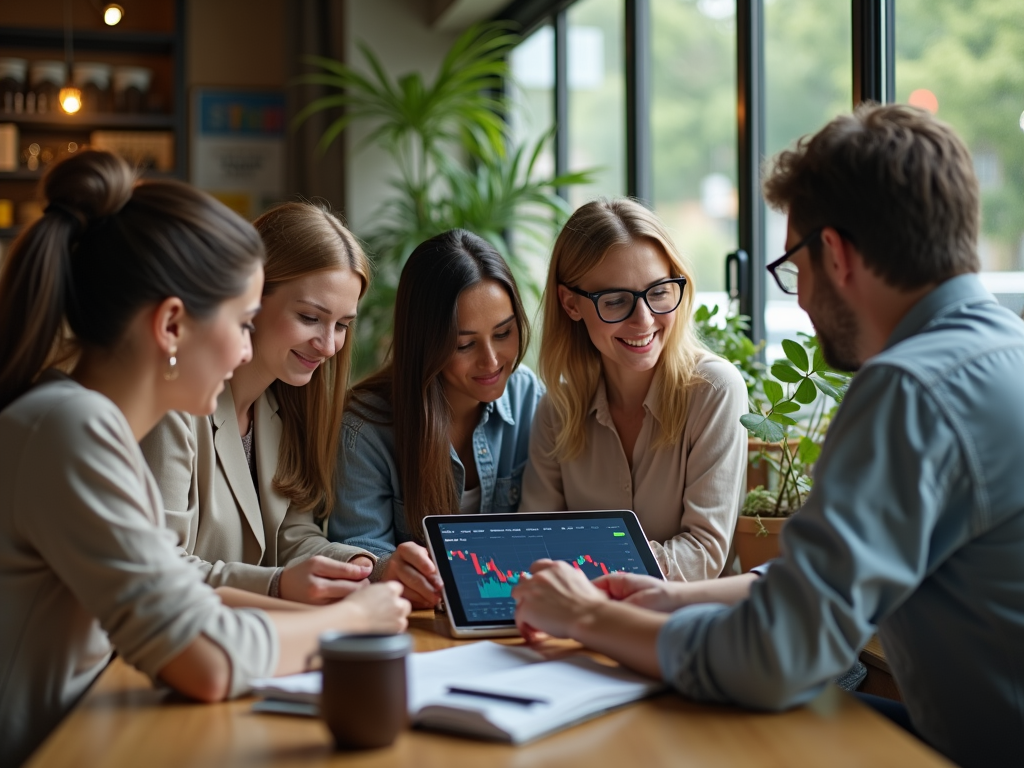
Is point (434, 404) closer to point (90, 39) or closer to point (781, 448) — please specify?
point (781, 448)

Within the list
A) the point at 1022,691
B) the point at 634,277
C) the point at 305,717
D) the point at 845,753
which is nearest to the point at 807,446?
the point at 634,277

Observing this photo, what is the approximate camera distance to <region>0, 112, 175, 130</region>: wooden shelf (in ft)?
18.0

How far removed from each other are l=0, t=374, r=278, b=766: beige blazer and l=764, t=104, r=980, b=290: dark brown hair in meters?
0.87

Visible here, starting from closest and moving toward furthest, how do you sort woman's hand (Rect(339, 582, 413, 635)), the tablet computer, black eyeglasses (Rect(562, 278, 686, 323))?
woman's hand (Rect(339, 582, 413, 635))
the tablet computer
black eyeglasses (Rect(562, 278, 686, 323))

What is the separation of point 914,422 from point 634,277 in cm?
102

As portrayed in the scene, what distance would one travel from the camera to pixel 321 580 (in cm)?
166

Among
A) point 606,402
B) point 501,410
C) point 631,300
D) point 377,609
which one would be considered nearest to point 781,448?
point 606,402

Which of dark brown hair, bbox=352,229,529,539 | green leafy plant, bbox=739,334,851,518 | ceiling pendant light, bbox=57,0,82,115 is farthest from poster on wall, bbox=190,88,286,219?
green leafy plant, bbox=739,334,851,518

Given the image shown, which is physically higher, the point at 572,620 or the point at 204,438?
the point at 204,438

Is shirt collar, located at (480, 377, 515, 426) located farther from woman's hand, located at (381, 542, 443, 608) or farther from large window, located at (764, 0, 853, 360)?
large window, located at (764, 0, 853, 360)

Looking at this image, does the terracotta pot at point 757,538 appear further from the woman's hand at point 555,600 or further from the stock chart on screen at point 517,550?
the woman's hand at point 555,600

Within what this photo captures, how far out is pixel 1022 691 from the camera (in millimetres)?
1206

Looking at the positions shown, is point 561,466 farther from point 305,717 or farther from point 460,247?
point 305,717

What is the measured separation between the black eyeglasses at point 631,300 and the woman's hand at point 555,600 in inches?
31.1
